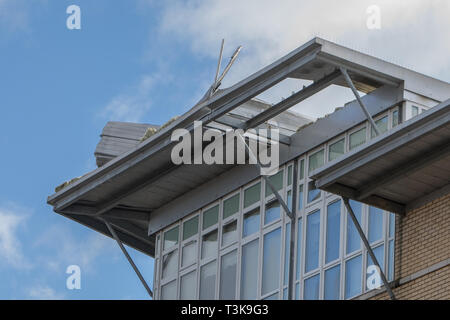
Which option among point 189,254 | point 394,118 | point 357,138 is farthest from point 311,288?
point 189,254

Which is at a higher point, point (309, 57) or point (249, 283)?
point (309, 57)

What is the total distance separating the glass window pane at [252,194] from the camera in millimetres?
35094

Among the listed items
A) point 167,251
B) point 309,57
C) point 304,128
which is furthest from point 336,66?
point 167,251

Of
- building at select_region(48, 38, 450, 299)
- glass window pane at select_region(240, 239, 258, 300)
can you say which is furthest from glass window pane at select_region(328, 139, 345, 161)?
glass window pane at select_region(240, 239, 258, 300)

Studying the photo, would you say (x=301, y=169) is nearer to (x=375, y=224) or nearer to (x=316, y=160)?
(x=316, y=160)

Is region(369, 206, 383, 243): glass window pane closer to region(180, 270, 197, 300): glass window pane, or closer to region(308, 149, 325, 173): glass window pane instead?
region(308, 149, 325, 173): glass window pane

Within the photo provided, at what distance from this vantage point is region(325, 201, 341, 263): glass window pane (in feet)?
106

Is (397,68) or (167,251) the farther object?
(167,251)

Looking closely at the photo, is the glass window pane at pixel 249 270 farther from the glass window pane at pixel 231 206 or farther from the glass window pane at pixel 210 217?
the glass window pane at pixel 210 217

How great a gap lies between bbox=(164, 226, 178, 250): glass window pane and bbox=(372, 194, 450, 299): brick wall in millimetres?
8175

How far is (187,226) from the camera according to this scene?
3731 centimetres

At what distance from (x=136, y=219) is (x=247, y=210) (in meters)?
4.21
